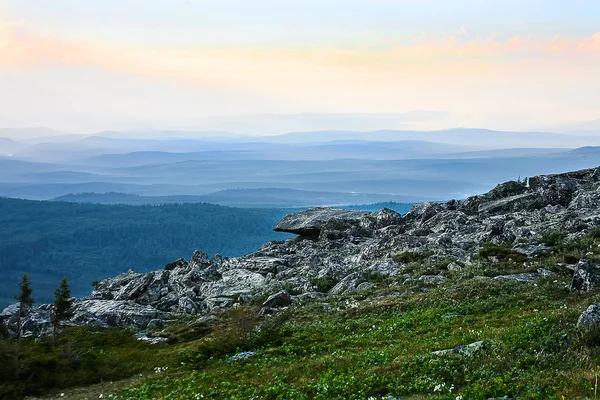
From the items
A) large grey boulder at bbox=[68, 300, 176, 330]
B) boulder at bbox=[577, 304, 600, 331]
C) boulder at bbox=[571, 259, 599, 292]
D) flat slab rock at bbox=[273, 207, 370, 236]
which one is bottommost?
large grey boulder at bbox=[68, 300, 176, 330]

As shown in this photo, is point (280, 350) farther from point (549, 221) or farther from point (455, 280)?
point (549, 221)

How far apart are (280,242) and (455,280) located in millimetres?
39824

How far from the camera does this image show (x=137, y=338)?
3584cm

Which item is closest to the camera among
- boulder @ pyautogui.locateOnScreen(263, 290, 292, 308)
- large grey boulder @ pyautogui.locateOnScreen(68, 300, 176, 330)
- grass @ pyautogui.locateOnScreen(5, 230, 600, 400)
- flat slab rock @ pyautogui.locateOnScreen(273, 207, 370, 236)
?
grass @ pyautogui.locateOnScreen(5, 230, 600, 400)

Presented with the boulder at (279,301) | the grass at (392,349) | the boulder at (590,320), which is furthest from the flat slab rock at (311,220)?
the boulder at (590,320)

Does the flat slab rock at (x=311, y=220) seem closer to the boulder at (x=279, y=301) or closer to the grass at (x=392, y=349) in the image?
the boulder at (x=279, y=301)

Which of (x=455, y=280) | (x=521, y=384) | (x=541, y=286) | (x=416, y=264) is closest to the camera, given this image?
(x=521, y=384)

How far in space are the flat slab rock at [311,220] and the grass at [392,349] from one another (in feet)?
102

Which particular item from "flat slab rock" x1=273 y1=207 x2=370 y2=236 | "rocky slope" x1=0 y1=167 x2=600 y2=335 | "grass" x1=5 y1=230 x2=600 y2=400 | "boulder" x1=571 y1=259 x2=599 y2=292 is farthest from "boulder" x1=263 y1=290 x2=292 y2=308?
"flat slab rock" x1=273 y1=207 x2=370 y2=236

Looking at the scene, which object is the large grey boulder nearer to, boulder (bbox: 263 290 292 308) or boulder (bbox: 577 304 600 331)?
boulder (bbox: 263 290 292 308)

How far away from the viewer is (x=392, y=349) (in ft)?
70.5

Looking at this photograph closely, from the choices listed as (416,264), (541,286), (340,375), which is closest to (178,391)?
(340,375)

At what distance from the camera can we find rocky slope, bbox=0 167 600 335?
43.0m

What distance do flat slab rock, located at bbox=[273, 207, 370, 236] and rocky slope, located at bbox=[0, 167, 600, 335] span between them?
186 millimetres
